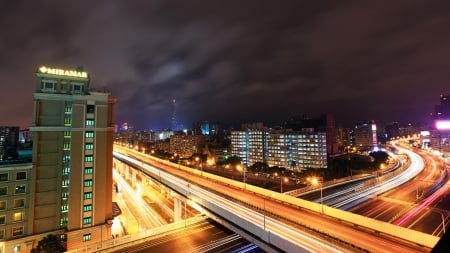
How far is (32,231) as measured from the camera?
4150 cm

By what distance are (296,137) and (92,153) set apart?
365ft

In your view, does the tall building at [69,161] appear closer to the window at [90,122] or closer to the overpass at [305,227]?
the window at [90,122]

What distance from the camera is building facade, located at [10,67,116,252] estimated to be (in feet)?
141

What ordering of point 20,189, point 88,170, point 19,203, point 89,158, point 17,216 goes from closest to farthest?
1. point 17,216
2. point 19,203
3. point 20,189
4. point 88,170
5. point 89,158

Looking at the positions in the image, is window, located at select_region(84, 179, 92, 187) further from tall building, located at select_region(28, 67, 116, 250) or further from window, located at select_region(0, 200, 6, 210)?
window, located at select_region(0, 200, 6, 210)

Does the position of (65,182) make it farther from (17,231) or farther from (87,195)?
(17,231)

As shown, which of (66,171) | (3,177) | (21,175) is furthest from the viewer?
(66,171)

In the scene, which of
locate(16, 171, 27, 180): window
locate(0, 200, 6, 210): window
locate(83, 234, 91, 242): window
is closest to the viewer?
locate(0, 200, 6, 210): window

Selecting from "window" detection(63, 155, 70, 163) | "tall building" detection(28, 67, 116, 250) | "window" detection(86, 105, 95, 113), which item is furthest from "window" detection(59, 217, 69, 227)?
"window" detection(86, 105, 95, 113)

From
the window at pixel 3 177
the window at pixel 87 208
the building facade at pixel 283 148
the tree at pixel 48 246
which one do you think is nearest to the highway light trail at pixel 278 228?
the window at pixel 87 208

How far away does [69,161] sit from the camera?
147 ft

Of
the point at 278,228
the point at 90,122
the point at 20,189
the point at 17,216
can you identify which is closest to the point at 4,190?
the point at 20,189

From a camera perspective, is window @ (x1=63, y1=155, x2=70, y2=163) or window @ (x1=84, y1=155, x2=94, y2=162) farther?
window @ (x1=84, y1=155, x2=94, y2=162)

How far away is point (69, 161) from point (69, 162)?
0.61ft
